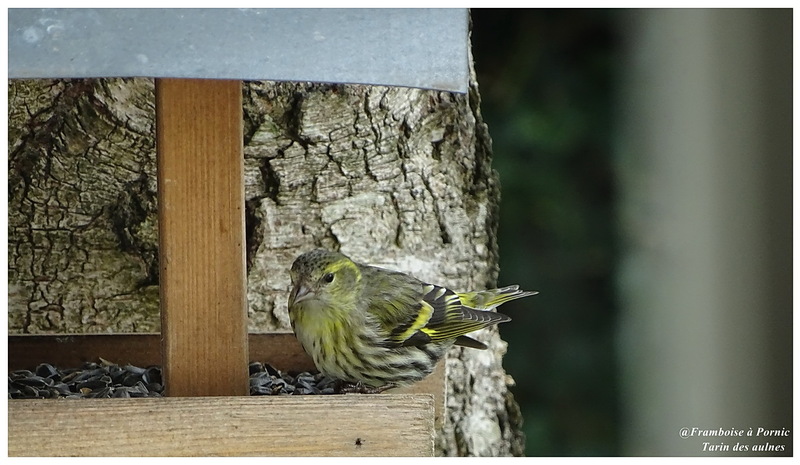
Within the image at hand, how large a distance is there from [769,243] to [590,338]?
64cm

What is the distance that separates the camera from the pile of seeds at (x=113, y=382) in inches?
78.4

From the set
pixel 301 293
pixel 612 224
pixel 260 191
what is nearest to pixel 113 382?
pixel 301 293

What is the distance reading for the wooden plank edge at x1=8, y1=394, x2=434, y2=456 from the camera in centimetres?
162

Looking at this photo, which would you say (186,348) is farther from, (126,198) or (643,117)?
(643,117)

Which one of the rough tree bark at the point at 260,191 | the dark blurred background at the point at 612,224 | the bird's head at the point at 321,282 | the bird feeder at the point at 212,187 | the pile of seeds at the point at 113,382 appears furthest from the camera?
the dark blurred background at the point at 612,224

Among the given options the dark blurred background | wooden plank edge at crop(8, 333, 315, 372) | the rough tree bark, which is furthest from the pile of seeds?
the dark blurred background

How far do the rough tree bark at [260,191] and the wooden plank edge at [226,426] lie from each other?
0.90 metres

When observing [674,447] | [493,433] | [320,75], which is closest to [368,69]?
[320,75]

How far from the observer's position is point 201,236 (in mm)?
1727

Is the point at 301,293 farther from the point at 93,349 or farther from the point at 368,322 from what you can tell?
the point at 93,349

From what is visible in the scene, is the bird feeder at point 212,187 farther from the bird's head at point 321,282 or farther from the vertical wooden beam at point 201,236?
the bird's head at point 321,282

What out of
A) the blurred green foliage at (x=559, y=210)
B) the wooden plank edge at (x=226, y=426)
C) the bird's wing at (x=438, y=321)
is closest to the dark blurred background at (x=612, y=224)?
the blurred green foliage at (x=559, y=210)

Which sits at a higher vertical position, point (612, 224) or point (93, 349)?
point (612, 224)

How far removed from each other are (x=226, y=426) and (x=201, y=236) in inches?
12.0
